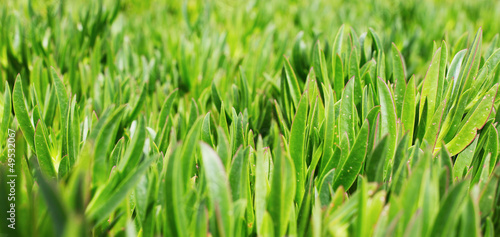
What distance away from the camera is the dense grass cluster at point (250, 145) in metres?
0.71

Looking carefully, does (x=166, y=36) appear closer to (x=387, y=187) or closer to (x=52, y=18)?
(x=52, y=18)

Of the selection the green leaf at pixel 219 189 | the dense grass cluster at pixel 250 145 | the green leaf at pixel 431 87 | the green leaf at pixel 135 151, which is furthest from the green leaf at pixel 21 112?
the green leaf at pixel 431 87

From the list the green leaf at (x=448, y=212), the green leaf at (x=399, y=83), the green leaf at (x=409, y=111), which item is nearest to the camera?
the green leaf at (x=448, y=212)

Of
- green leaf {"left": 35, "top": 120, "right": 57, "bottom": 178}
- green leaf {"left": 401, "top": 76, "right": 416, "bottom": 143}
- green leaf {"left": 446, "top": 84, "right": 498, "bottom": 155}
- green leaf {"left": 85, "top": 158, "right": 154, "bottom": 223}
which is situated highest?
green leaf {"left": 35, "top": 120, "right": 57, "bottom": 178}

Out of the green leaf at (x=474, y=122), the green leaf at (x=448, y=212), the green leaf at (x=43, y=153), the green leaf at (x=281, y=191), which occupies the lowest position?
the green leaf at (x=448, y=212)

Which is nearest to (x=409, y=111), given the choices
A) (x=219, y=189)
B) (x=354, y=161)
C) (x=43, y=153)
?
(x=354, y=161)

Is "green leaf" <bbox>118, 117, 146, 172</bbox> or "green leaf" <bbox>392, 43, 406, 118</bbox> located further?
"green leaf" <bbox>392, 43, 406, 118</bbox>

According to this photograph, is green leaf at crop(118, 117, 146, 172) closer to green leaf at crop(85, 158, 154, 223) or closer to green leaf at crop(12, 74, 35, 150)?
green leaf at crop(85, 158, 154, 223)

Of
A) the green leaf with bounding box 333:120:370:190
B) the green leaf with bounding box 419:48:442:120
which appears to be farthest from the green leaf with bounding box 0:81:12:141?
the green leaf with bounding box 419:48:442:120

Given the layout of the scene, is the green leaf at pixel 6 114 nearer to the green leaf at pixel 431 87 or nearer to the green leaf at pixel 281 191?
the green leaf at pixel 281 191

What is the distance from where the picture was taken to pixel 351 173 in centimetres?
98

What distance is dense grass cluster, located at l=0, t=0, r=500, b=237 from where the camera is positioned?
0.71 meters

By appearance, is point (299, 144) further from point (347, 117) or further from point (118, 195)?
point (118, 195)

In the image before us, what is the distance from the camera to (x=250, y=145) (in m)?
1.01
